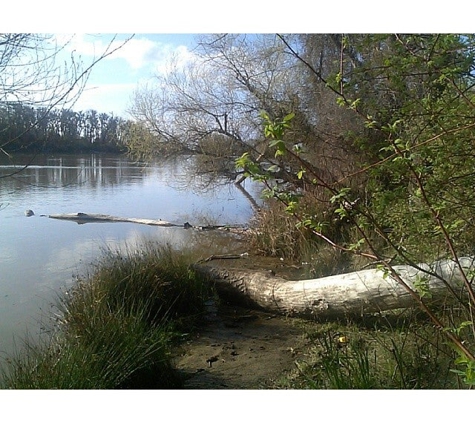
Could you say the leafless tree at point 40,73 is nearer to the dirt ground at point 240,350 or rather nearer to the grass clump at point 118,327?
the grass clump at point 118,327

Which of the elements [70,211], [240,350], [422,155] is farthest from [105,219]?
[422,155]

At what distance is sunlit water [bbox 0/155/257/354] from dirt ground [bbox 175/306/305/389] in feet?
2.07

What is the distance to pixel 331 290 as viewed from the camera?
2219 mm

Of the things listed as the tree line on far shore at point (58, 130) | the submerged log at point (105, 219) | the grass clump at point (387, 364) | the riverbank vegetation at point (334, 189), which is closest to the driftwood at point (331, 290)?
the riverbank vegetation at point (334, 189)

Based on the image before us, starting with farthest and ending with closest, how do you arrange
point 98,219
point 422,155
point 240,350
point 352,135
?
point 98,219
point 240,350
point 352,135
point 422,155

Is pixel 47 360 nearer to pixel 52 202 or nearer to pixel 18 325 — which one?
pixel 18 325

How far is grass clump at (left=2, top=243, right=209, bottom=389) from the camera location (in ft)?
5.13

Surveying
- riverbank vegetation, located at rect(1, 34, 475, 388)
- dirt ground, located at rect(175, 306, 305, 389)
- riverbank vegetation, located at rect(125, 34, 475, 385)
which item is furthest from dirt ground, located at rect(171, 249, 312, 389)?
riverbank vegetation, located at rect(125, 34, 475, 385)

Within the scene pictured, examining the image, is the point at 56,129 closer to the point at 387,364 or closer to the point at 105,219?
the point at 105,219

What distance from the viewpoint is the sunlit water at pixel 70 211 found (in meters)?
2.02

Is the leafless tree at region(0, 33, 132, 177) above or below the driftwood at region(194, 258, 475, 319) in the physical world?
above

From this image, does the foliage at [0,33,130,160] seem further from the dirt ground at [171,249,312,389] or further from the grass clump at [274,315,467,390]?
the grass clump at [274,315,467,390]

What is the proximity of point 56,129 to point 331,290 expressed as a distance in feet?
4.52
